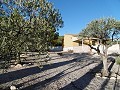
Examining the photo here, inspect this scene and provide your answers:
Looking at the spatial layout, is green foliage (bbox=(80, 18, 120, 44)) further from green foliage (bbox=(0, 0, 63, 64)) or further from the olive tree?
green foliage (bbox=(0, 0, 63, 64))

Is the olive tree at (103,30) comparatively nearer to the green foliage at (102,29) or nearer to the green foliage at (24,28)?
the green foliage at (102,29)

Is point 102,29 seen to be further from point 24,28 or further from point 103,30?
point 24,28

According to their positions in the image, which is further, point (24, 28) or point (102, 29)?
point (102, 29)

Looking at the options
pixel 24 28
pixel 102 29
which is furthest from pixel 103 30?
pixel 24 28

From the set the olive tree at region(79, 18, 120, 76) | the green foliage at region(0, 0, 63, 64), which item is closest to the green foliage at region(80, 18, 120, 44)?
the olive tree at region(79, 18, 120, 76)

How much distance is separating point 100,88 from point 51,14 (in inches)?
301

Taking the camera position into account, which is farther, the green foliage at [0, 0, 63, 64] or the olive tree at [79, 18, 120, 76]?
the olive tree at [79, 18, 120, 76]

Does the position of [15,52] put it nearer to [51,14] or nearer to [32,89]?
[51,14]

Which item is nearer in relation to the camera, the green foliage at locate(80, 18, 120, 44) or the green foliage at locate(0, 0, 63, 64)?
the green foliage at locate(0, 0, 63, 64)

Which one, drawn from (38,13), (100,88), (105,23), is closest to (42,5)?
(38,13)

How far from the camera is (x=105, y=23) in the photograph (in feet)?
87.0

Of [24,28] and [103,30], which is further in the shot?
[103,30]

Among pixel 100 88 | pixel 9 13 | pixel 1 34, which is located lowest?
pixel 100 88

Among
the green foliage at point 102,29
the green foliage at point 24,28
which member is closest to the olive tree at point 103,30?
the green foliage at point 102,29
